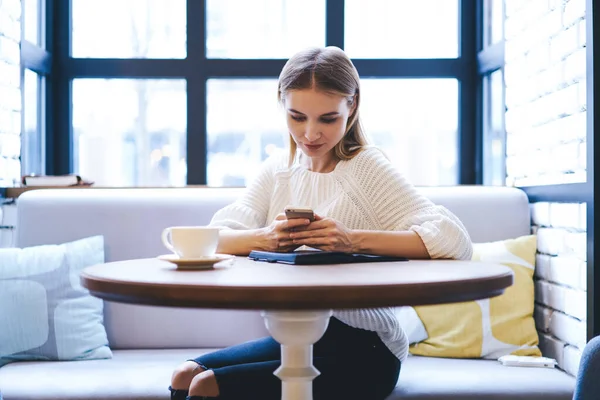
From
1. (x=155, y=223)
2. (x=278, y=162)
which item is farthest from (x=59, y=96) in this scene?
(x=278, y=162)

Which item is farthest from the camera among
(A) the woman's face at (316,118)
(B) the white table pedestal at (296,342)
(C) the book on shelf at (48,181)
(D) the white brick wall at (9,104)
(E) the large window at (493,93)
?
(E) the large window at (493,93)

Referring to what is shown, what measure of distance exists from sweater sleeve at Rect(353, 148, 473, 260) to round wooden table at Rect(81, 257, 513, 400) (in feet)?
0.48

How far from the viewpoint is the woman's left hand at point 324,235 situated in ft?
4.78

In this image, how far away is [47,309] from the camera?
6.98 ft

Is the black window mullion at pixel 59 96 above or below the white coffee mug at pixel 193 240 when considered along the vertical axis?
above

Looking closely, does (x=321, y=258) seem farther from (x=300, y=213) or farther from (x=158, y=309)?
(x=158, y=309)

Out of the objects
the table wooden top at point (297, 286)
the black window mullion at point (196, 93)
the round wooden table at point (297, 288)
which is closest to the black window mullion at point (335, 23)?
the black window mullion at point (196, 93)

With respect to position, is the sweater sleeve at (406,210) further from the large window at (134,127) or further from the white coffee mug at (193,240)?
the large window at (134,127)

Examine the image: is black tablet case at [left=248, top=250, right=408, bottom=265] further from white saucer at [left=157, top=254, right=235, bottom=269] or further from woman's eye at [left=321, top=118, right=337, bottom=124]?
woman's eye at [left=321, top=118, right=337, bottom=124]

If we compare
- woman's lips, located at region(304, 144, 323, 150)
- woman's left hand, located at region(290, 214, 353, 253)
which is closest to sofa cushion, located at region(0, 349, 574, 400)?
woman's left hand, located at region(290, 214, 353, 253)

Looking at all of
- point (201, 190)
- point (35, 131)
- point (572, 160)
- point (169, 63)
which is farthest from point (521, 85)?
point (35, 131)

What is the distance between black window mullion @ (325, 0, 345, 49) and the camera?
3047 millimetres

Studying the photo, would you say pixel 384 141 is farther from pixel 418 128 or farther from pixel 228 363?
pixel 228 363

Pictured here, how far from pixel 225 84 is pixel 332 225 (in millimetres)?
1767
